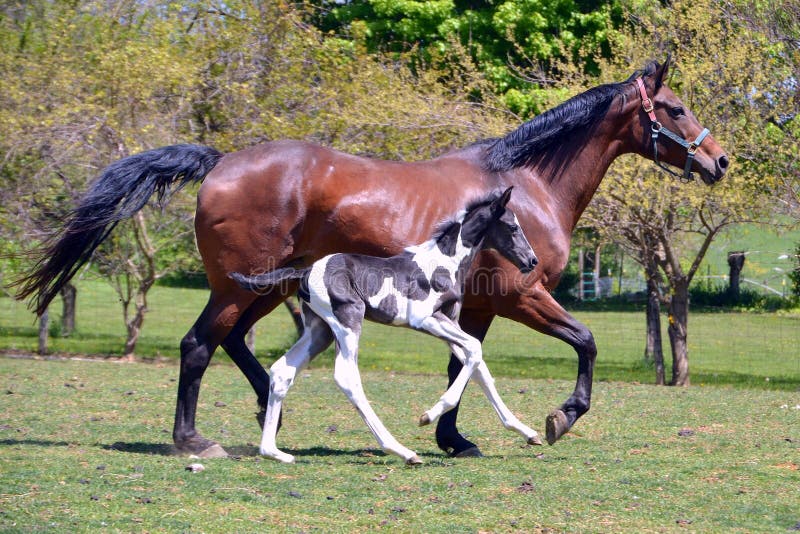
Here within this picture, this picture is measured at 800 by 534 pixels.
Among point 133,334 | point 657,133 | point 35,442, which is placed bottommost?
point 133,334

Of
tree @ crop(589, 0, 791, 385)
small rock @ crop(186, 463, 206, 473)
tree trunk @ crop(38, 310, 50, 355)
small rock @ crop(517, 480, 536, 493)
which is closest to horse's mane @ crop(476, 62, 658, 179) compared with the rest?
small rock @ crop(517, 480, 536, 493)

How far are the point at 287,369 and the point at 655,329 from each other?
424 inches

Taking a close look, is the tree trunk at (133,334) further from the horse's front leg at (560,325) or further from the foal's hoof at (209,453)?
the horse's front leg at (560,325)

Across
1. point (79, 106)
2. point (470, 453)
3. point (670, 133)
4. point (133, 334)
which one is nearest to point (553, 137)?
point (670, 133)

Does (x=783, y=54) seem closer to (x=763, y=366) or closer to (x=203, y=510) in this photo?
(x=763, y=366)

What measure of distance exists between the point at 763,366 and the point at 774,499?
14.0 m

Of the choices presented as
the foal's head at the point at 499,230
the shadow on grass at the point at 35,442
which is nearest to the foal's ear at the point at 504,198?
the foal's head at the point at 499,230

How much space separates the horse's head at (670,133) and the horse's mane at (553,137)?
0.85 ft

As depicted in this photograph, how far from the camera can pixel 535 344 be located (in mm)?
23328

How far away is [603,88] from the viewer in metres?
7.66

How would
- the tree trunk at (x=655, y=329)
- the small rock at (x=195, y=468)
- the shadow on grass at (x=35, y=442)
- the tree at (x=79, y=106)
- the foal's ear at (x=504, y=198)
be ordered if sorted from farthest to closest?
the tree trunk at (x=655, y=329)
the tree at (x=79, y=106)
the shadow on grass at (x=35, y=442)
the foal's ear at (x=504, y=198)
the small rock at (x=195, y=468)

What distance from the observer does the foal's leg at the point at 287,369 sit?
6.45 meters

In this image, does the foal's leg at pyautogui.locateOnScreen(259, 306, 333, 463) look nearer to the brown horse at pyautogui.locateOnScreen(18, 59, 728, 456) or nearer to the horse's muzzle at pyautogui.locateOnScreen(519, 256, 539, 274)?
the brown horse at pyautogui.locateOnScreen(18, 59, 728, 456)

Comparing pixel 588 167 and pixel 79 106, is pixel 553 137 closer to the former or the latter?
pixel 588 167
